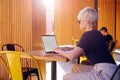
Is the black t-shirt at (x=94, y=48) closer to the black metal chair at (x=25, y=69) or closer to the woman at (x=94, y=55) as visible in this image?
the woman at (x=94, y=55)

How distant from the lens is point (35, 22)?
515 centimetres

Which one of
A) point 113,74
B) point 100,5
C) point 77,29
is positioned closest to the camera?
point 113,74

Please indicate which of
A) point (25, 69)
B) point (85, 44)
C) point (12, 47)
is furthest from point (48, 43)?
point (85, 44)

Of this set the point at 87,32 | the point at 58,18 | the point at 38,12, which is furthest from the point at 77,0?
the point at 87,32

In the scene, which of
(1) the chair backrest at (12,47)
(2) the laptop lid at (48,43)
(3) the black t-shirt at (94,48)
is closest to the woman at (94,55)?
(3) the black t-shirt at (94,48)

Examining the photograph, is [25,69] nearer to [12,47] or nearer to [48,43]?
[12,47]

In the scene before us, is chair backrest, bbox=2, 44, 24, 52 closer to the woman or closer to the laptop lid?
the laptop lid

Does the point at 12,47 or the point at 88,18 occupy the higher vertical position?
the point at 88,18

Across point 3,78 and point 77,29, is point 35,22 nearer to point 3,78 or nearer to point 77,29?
point 3,78

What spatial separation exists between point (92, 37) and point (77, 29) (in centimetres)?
701

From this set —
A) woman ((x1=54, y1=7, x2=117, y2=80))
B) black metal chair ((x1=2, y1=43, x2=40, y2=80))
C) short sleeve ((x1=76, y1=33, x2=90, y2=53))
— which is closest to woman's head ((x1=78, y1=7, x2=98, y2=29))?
woman ((x1=54, y1=7, x2=117, y2=80))

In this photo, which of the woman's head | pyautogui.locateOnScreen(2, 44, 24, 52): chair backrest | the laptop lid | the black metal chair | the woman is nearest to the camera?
the woman

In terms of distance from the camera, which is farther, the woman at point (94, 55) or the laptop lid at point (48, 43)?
the laptop lid at point (48, 43)

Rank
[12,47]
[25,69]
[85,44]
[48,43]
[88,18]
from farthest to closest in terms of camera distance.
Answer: [12,47] < [25,69] < [48,43] < [88,18] < [85,44]
